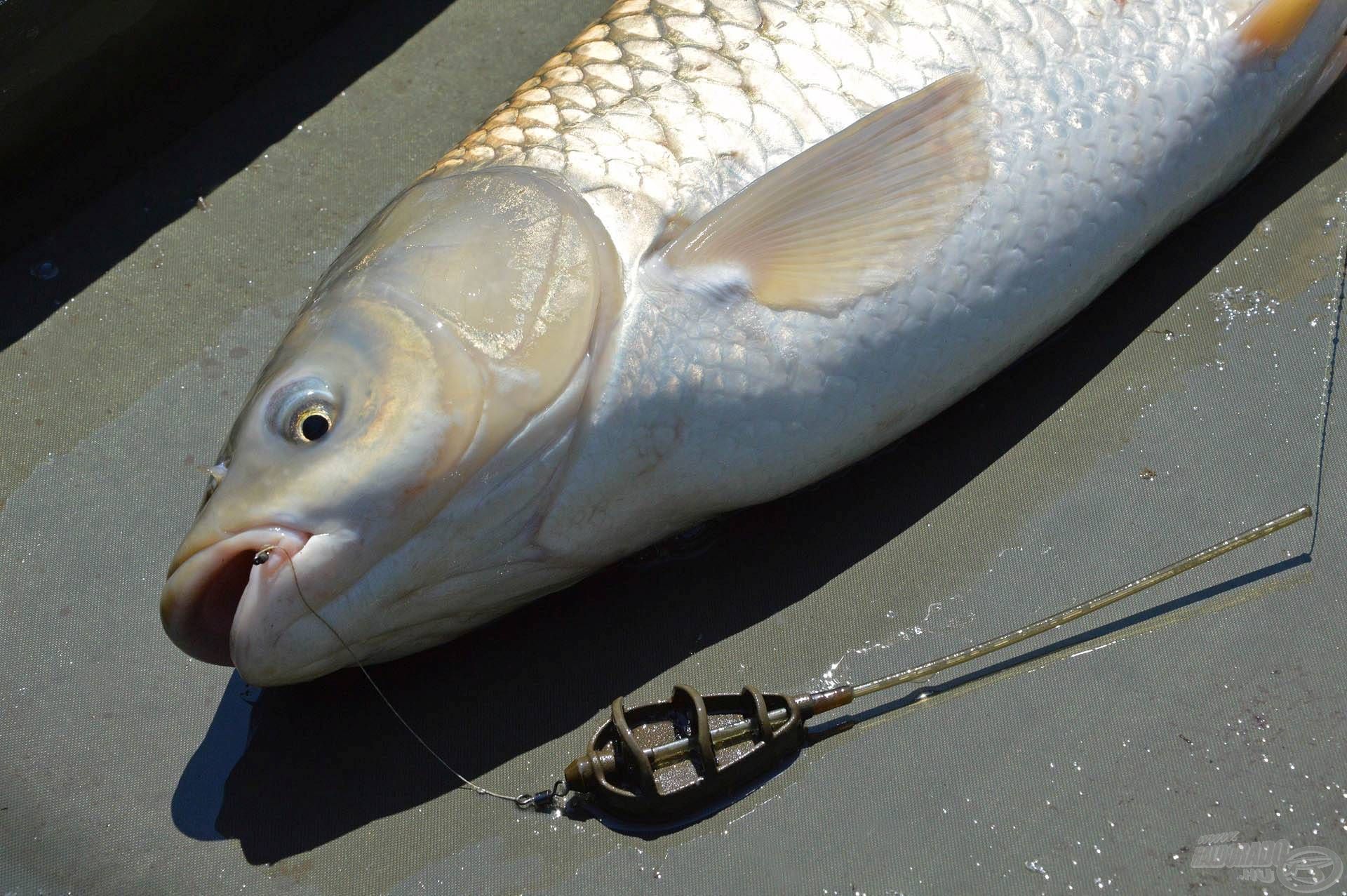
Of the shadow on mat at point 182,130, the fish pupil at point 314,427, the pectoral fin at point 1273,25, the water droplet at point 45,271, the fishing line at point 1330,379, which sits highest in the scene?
the shadow on mat at point 182,130

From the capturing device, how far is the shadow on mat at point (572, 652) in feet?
7.74

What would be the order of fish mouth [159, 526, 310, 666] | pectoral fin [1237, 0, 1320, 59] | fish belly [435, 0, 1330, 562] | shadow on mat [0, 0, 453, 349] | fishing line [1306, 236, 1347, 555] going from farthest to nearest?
shadow on mat [0, 0, 453, 349], pectoral fin [1237, 0, 1320, 59], fishing line [1306, 236, 1347, 555], fish belly [435, 0, 1330, 562], fish mouth [159, 526, 310, 666]

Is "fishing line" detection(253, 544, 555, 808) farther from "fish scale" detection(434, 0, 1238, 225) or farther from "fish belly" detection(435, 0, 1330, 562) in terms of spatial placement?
"fish scale" detection(434, 0, 1238, 225)

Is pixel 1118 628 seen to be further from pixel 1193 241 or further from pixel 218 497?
pixel 218 497

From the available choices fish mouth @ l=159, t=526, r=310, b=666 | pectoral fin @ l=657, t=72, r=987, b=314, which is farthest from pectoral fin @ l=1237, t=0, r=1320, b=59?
fish mouth @ l=159, t=526, r=310, b=666

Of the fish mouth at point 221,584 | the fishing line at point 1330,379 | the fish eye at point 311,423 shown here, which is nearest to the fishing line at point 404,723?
the fish mouth at point 221,584

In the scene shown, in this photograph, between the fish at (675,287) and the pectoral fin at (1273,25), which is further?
the pectoral fin at (1273,25)

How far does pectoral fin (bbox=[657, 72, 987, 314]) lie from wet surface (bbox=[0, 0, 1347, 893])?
0.49m

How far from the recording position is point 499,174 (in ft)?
7.89

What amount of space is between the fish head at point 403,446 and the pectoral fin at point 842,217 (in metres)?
0.21

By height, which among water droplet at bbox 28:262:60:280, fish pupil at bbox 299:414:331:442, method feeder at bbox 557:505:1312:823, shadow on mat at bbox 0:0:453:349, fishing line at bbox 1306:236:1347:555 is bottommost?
fishing line at bbox 1306:236:1347:555

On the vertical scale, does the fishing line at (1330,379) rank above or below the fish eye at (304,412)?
below

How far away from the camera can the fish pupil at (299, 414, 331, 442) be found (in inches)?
84.6

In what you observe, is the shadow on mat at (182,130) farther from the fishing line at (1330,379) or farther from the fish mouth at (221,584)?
the fishing line at (1330,379)
